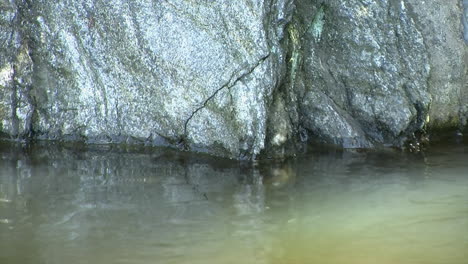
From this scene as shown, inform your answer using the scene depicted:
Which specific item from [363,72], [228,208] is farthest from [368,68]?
[228,208]

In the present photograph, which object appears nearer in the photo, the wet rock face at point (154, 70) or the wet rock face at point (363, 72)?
the wet rock face at point (154, 70)

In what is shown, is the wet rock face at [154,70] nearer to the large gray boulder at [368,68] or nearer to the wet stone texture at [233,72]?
the wet stone texture at [233,72]

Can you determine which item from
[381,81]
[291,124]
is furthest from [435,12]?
[291,124]

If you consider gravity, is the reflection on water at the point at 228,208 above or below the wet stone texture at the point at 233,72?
below

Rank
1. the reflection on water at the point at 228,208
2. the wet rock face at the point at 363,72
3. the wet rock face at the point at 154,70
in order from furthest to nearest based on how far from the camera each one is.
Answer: the wet rock face at the point at 363,72, the wet rock face at the point at 154,70, the reflection on water at the point at 228,208

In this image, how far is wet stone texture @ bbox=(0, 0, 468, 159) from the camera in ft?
17.6

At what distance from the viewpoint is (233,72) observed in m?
5.34

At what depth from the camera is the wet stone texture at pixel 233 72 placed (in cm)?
537

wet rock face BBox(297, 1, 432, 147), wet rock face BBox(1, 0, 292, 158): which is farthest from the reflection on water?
wet rock face BBox(297, 1, 432, 147)

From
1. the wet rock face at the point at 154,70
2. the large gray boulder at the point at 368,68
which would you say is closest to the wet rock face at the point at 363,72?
the large gray boulder at the point at 368,68

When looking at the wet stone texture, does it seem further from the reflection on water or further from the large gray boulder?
the reflection on water

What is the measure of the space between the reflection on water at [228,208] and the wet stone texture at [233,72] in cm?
29

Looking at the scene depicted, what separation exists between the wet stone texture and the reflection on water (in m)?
0.29

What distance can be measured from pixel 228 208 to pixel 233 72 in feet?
5.06
